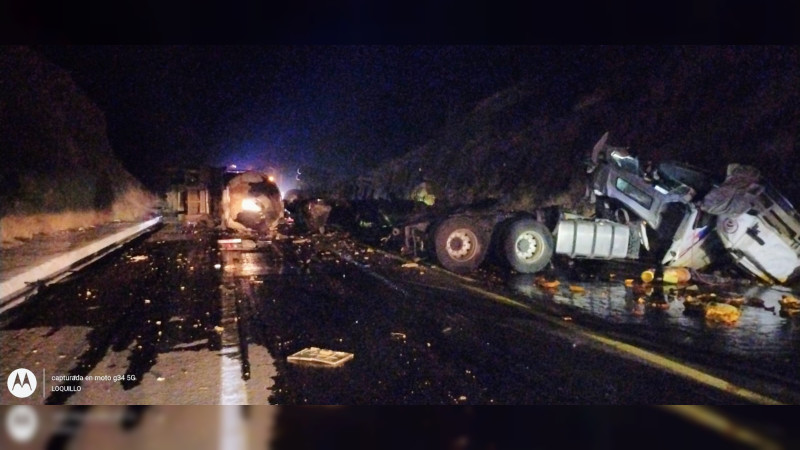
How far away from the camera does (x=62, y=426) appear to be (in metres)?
4.98

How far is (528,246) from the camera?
465 inches

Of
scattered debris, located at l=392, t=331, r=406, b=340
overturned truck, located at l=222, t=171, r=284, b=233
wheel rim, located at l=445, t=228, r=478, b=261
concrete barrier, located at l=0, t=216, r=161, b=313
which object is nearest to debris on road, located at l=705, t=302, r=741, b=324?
scattered debris, located at l=392, t=331, r=406, b=340

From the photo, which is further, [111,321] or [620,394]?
[111,321]

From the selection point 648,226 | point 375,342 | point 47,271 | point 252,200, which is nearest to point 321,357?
point 375,342

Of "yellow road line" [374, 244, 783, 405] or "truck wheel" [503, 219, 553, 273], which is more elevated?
"truck wheel" [503, 219, 553, 273]

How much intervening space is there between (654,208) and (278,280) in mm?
6735

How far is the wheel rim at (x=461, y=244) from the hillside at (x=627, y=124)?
4.07 m

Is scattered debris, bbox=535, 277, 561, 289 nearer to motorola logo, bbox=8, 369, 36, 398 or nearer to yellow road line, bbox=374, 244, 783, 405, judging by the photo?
yellow road line, bbox=374, 244, 783, 405

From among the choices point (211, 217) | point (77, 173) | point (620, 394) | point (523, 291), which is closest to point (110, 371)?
point (620, 394)

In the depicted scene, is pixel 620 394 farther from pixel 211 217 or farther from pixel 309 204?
pixel 211 217

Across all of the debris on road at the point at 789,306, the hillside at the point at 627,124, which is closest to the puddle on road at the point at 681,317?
the debris on road at the point at 789,306

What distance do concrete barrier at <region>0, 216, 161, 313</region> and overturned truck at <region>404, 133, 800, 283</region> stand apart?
22.3 ft

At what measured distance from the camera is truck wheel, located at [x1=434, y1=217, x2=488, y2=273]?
11828mm

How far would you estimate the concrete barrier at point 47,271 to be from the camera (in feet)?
28.8
